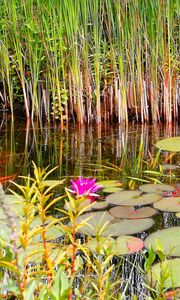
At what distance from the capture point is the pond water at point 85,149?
234cm

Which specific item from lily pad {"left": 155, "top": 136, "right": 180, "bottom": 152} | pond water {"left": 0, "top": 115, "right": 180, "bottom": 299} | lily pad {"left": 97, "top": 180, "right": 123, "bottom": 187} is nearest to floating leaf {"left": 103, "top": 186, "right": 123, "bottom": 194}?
lily pad {"left": 97, "top": 180, "right": 123, "bottom": 187}

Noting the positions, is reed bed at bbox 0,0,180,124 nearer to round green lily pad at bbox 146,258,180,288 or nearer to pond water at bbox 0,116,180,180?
pond water at bbox 0,116,180,180

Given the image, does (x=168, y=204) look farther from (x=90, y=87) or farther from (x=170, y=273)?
(x=90, y=87)

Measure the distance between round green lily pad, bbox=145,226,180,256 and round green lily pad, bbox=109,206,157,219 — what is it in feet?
0.52

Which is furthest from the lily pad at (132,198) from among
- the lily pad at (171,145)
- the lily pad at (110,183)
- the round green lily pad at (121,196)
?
the lily pad at (171,145)

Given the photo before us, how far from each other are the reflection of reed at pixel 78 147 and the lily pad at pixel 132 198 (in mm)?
354

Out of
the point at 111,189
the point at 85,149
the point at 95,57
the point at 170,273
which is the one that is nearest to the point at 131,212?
the point at 111,189

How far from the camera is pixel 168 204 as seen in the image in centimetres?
181

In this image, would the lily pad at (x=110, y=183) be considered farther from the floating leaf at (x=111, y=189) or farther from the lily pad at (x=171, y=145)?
the lily pad at (x=171, y=145)

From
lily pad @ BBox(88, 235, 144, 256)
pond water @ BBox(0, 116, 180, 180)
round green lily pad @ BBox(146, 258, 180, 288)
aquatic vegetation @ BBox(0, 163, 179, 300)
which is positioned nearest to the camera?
aquatic vegetation @ BBox(0, 163, 179, 300)

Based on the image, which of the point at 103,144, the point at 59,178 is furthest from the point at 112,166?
the point at 103,144

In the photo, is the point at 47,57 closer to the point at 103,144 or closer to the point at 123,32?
the point at 123,32

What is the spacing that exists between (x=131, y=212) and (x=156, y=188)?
263 mm

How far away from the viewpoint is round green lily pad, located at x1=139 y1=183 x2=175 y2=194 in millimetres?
1968
